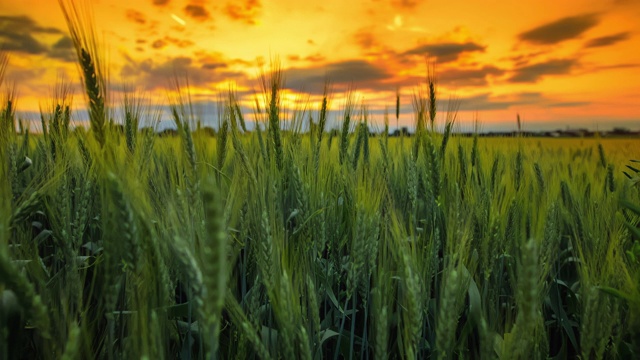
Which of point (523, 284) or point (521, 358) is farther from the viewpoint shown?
point (521, 358)

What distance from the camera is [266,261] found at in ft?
3.57

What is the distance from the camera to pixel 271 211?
131 cm

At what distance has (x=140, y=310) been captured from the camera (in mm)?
942

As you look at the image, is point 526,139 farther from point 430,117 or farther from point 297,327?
point 297,327

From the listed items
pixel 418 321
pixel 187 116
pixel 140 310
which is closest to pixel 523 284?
pixel 418 321

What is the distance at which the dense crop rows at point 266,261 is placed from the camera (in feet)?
3.16

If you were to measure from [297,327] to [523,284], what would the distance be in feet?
1.78

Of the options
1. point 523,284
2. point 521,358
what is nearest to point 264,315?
point 521,358

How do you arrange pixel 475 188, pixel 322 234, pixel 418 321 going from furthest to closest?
pixel 475 188, pixel 322 234, pixel 418 321

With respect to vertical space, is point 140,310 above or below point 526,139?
below

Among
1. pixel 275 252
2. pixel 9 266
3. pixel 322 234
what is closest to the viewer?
pixel 9 266

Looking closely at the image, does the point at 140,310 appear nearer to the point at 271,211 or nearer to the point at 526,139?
the point at 271,211

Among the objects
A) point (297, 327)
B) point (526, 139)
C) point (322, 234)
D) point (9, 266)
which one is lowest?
point (297, 327)

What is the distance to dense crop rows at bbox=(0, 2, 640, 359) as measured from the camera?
96 centimetres
